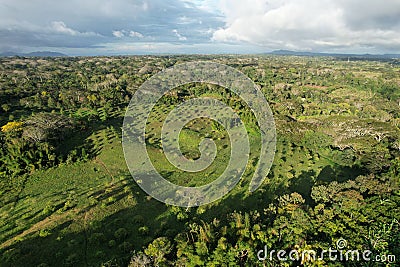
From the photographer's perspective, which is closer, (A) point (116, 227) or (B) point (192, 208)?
(A) point (116, 227)

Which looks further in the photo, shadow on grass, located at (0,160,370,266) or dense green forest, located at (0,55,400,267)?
shadow on grass, located at (0,160,370,266)

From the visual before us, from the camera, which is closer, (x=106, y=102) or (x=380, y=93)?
(x=106, y=102)

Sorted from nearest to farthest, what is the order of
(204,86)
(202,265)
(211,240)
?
(202,265) → (211,240) → (204,86)

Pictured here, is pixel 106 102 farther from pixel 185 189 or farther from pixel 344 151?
pixel 344 151

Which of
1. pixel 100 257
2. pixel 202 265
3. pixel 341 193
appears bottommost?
pixel 100 257

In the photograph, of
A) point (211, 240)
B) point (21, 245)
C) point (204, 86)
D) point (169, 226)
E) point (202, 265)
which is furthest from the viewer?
point (204, 86)

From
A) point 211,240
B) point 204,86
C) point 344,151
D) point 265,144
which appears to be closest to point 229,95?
point 204,86

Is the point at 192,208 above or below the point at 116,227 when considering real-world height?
above

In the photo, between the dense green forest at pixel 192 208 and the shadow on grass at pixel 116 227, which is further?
the shadow on grass at pixel 116 227
